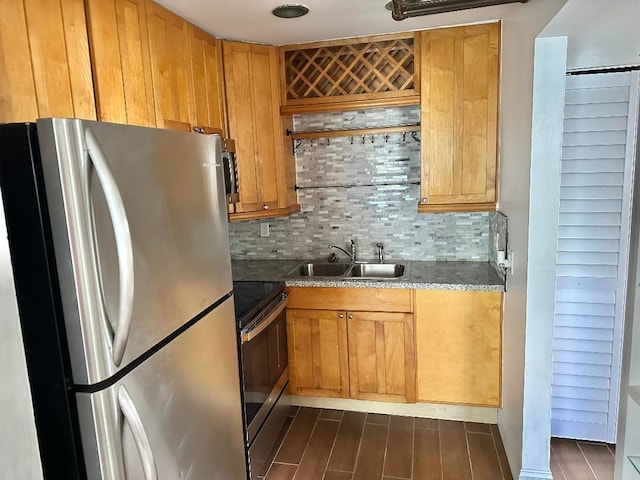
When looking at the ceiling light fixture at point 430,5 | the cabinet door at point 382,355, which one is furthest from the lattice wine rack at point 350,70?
the cabinet door at point 382,355

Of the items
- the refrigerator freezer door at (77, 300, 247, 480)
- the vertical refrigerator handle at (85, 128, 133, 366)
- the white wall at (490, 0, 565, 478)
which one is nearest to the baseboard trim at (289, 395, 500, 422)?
the white wall at (490, 0, 565, 478)

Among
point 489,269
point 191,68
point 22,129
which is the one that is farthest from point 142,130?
point 489,269

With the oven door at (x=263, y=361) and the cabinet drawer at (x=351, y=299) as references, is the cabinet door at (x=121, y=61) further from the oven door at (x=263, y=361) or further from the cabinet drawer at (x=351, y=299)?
the cabinet drawer at (x=351, y=299)

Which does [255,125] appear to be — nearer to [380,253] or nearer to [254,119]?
[254,119]

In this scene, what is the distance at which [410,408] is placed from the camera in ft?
8.72

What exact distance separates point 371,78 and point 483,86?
2.13ft

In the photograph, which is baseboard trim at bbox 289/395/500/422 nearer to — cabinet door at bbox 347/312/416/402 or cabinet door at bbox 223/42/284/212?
cabinet door at bbox 347/312/416/402

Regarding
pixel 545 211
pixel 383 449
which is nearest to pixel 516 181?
pixel 545 211

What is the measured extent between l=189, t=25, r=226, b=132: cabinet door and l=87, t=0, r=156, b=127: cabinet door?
406 millimetres

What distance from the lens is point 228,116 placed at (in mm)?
2527

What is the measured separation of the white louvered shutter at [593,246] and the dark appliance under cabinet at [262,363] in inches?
57.8

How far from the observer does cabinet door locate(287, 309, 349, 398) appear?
2604 millimetres

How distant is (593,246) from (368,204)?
53.0 inches

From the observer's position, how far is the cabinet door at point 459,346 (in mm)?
2416
